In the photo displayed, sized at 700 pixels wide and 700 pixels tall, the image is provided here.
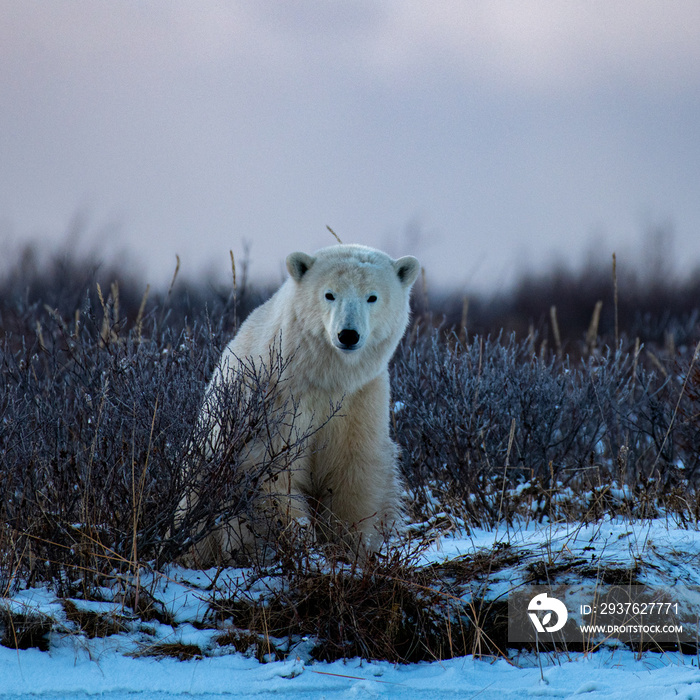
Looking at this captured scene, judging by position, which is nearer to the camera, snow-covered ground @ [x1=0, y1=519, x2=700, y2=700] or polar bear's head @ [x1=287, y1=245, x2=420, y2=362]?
snow-covered ground @ [x1=0, y1=519, x2=700, y2=700]

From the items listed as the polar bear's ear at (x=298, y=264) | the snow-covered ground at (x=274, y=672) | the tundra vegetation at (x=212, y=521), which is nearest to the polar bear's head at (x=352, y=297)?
A: the polar bear's ear at (x=298, y=264)

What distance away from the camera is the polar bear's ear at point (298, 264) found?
4.34 metres

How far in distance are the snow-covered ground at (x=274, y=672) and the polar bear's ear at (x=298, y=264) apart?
1901 mm

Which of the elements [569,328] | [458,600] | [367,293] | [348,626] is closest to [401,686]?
[348,626]

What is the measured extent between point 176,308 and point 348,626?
10.0 m

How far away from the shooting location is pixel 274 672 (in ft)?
8.98

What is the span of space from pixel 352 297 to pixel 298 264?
450 mm

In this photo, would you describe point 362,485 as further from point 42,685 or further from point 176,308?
point 176,308

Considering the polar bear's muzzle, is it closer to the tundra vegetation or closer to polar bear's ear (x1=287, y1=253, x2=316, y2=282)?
the tundra vegetation

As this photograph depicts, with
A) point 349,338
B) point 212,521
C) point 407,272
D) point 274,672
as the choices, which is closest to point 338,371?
point 349,338

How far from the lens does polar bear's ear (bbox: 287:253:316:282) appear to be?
4.34 meters

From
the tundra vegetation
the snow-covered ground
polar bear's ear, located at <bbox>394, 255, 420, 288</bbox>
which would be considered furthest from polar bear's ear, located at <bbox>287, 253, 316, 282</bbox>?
the snow-covered ground

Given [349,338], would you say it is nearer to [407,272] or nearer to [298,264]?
[298,264]

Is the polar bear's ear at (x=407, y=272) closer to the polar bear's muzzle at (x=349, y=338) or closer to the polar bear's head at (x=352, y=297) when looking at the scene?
the polar bear's head at (x=352, y=297)
